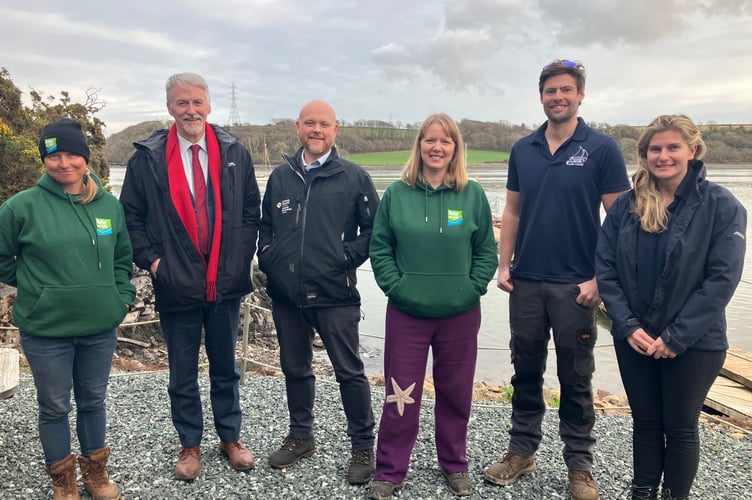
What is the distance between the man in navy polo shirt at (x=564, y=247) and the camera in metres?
3.25

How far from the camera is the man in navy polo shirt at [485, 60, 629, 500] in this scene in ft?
10.6

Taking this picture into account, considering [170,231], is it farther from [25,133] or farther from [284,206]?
[25,133]

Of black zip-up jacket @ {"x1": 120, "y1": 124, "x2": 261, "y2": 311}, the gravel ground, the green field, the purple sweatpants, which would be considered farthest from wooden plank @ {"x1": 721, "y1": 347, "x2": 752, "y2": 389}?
the green field

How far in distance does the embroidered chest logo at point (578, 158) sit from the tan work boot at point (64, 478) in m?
3.39

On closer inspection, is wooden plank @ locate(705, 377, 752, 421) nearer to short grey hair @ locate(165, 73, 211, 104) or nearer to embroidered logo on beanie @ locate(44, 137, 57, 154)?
short grey hair @ locate(165, 73, 211, 104)

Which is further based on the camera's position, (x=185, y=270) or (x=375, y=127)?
(x=375, y=127)

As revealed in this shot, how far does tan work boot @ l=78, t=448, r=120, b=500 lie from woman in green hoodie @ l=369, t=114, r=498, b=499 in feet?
5.12

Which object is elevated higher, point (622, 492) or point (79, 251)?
point (79, 251)

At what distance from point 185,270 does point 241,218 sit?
0.48 metres

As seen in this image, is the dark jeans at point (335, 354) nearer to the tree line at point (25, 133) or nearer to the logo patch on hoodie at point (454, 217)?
the logo patch on hoodie at point (454, 217)

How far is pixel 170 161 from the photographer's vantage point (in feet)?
11.1

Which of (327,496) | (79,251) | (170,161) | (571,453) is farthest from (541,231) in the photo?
(79,251)

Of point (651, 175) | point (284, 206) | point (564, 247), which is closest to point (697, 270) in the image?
point (651, 175)

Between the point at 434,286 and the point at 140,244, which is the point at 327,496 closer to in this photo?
the point at 434,286
